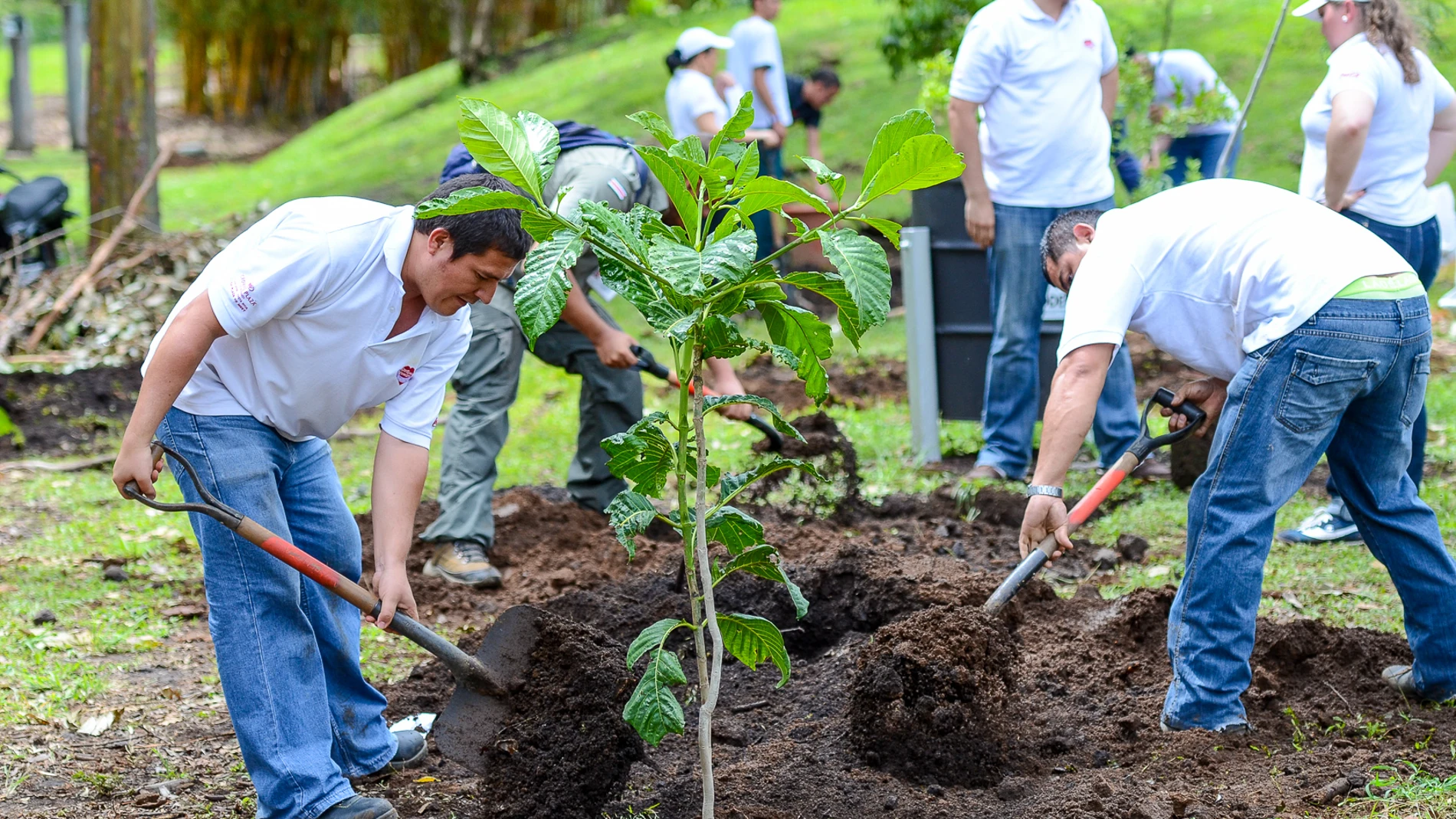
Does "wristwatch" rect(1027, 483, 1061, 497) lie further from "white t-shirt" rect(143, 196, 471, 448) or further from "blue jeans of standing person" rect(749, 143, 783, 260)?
"blue jeans of standing person" rect(749, 143, 783, 260)

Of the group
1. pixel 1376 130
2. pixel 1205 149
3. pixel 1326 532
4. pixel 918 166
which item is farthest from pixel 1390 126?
pixel 918 166

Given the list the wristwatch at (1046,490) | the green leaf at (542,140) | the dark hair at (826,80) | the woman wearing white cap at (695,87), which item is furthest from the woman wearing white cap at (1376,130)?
the dark hair at (826,80)

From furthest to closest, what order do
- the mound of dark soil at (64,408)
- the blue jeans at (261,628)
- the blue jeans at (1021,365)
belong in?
the mound of dark soil at (64,408) → the blue jeans at (1021,365) → the blue jeans at (261,628)

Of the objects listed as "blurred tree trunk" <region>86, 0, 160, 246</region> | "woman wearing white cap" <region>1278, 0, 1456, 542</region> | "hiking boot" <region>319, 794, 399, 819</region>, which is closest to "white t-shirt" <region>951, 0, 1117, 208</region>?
"woman wearing white cap" <region>1278, 0, 1456, 542</region>

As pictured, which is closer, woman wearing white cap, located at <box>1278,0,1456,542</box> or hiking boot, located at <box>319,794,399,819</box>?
hiking boot, located at <box>319,794,399,819</box>

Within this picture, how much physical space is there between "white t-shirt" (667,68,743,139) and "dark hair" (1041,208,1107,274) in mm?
4693

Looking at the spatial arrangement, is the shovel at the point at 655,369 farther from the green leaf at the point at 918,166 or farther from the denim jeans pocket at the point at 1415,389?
the green leaf at the point at 918,166

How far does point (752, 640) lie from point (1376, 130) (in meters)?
3.52

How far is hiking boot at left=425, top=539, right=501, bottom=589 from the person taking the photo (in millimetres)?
4637

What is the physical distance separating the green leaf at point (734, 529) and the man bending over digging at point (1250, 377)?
904 millimetres

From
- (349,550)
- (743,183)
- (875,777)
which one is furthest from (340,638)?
(743,183)

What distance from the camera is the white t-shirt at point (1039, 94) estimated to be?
5223mm

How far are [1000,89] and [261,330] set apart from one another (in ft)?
11.7

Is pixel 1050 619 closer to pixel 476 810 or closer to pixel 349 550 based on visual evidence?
pixel 476 810
